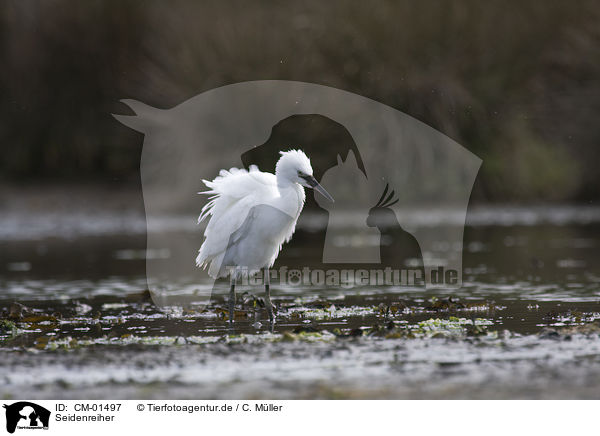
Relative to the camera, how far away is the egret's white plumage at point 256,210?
28.7 feet

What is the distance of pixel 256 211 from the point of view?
29.3 ft

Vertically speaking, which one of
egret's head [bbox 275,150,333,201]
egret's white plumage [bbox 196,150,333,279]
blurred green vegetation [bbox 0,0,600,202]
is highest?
blurred green vegetation [bbox 0,0,600,202]

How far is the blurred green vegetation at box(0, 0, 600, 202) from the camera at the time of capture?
24781mm

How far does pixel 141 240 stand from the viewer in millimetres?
18781

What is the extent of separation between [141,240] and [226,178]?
1001 cm

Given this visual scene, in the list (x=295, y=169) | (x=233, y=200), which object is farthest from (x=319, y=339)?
(x=233, y=200)
